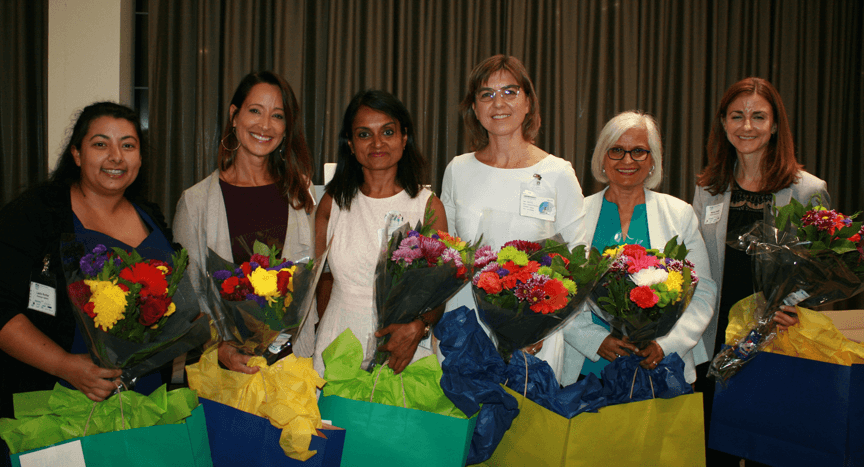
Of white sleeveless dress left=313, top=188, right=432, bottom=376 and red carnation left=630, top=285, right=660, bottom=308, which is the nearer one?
red carnation left=630, top=285, right=660, bottom=308

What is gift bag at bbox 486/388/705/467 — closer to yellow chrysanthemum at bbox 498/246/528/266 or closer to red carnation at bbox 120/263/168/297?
yellow chrysanthemum at bbox 498/246/528/266

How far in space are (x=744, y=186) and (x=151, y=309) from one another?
8.07ft

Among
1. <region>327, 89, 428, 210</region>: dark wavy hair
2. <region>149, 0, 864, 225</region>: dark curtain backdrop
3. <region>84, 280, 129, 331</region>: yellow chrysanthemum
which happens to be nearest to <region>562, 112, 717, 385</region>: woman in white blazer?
<region>327, 89, 428, 210</region>: dark wavy hair

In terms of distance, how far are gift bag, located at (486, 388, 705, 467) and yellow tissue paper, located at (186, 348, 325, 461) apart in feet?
1.50

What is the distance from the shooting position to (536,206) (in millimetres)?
2068

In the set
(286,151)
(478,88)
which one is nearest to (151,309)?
(286,151)

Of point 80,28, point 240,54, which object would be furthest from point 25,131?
point 240,54

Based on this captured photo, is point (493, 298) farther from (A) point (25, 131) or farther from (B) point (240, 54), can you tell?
(A) point (25, 131)

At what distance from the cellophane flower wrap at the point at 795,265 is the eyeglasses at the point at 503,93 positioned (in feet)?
3.23

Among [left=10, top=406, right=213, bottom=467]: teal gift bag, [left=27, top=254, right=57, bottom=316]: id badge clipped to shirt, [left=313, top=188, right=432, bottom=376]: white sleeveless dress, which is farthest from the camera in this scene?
[left=313, top=188, right=432, bottom=376]: white sleeveless dress

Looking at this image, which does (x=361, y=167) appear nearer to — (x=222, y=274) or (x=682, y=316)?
(x=222, y=274)

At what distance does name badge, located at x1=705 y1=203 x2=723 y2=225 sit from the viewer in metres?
2.40

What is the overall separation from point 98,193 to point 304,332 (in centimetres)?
87

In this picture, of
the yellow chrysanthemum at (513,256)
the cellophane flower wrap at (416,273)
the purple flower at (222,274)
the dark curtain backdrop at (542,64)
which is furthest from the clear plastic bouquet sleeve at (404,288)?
the dark curtain backdrop at (542,64)
